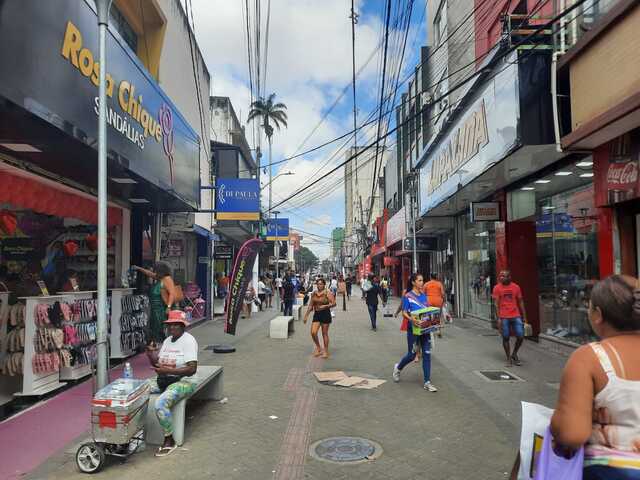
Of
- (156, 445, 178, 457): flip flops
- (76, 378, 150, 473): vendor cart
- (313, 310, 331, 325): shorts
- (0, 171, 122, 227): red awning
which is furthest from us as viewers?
(313, 310, 331, 325): shorts

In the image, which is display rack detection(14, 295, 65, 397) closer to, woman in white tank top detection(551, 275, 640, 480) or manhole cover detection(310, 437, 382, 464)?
manhole cover detection(310, 437, 382, 464)

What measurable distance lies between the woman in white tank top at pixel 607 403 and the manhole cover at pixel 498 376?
6103mm

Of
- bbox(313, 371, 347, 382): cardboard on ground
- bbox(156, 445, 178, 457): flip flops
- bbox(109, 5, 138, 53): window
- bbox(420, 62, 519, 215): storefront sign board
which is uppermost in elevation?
bbox(109, 5, 138, 53): window

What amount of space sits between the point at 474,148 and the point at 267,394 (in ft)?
23.3

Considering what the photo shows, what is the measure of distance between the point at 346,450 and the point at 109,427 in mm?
2235

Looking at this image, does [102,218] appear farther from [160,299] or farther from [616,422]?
[616,422]

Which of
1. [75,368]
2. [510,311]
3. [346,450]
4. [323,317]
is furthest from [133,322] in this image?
[510,311]

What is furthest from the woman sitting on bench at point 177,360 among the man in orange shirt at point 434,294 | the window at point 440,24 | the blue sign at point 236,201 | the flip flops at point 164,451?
the window at point 440,24

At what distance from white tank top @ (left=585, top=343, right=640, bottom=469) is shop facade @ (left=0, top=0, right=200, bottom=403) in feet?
16.0

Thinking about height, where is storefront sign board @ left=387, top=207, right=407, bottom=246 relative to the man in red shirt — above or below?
above

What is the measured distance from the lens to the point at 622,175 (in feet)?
23.0

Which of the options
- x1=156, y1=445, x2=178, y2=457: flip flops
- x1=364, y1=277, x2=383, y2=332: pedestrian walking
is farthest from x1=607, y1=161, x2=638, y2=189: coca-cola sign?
x1=364, y1=277, x2=383, y2=332: pedestrian walking

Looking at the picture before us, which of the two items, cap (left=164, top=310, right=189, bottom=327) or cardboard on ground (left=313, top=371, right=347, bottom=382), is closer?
cap (left=164, top=310, right=189, bottom=327)

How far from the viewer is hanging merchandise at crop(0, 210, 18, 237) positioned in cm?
752
